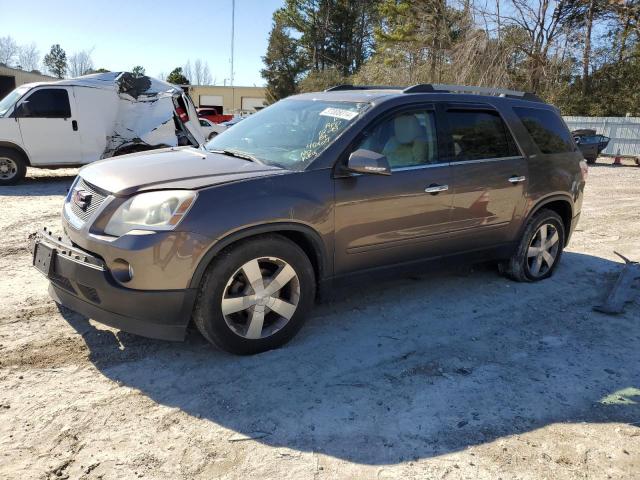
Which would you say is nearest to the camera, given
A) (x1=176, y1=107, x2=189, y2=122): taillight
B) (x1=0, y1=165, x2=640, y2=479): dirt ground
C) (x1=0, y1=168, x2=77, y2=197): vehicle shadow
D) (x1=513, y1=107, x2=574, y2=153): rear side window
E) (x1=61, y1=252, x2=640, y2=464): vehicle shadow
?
(x1=0, y1=165, x2=640, y2=479): dirt ground

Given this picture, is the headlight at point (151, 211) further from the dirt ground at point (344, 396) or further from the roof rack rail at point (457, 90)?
the roof rack rail at point (457, 90)

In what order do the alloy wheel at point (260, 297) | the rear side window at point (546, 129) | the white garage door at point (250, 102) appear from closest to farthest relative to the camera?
the alloy wheel at point (260, 297) → the rear side window at point (546, 129) → the white garage door at point (250, 102)

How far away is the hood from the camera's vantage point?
126 inches

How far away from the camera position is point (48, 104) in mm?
10695

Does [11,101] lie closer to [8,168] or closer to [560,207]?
[8,168]

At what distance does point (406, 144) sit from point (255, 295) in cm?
175

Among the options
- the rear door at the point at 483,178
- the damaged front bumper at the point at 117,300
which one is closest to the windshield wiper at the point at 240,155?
the damaged front bumper at the point at 117,300

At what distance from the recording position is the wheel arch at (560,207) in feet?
16.7

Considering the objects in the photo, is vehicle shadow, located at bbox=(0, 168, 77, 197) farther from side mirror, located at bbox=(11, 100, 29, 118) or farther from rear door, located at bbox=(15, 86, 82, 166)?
side mirror, located at bbox=(11, 100, 29, 118)

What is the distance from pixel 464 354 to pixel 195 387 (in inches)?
75.1

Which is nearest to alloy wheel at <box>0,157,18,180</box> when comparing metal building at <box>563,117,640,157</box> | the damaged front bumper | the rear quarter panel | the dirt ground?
the dirt ground

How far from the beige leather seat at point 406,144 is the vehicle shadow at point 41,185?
7.96m

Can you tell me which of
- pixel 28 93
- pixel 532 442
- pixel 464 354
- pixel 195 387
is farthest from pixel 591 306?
pixel 28 93

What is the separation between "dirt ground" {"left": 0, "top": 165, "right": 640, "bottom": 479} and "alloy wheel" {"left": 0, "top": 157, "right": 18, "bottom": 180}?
6828mm
